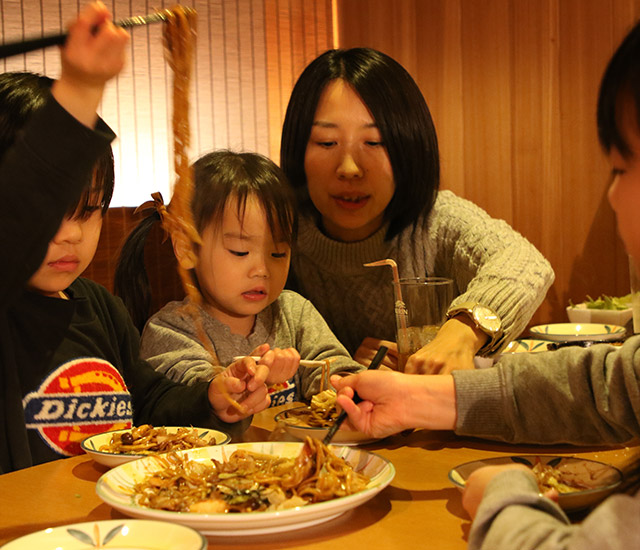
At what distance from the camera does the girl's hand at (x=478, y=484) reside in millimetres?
772

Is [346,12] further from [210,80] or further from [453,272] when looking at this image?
[453,272]

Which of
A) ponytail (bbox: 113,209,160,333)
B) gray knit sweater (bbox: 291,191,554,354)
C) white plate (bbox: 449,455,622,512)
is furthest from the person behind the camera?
Answer: gray knit sweater (bbox: 291,191,554,354)

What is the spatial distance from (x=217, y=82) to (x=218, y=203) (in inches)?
99.0

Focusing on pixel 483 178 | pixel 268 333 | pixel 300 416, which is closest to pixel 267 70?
pixel 483 178

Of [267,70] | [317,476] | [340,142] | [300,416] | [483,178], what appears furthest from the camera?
[267,70]

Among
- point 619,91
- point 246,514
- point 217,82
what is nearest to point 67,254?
point 246,514

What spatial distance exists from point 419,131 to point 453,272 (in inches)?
16.2

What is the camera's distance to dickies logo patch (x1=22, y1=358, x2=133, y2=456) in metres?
1.27

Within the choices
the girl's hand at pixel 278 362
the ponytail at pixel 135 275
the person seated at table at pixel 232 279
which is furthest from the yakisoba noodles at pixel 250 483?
the ponytail at pixel 135 275

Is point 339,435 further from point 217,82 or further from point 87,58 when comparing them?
point 217,82

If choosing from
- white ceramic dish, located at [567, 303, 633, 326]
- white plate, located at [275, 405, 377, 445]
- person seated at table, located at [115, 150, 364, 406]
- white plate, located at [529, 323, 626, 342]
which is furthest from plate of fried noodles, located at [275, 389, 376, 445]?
white ceramic dish, located at [567, 303, 633, 326]

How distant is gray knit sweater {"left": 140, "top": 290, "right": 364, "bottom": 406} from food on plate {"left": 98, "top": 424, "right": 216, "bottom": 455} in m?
0.39

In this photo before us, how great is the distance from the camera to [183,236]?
100cm

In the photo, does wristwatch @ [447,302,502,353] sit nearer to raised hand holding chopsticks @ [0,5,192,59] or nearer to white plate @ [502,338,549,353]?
white plate @ [502,338,549,353]
